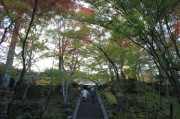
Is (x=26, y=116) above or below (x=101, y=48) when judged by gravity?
below

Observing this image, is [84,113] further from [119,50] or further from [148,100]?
[119,50]

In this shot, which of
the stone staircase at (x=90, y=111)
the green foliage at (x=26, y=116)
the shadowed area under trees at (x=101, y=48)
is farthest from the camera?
the stone staircase at (x=90, y=111)

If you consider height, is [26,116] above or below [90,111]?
below

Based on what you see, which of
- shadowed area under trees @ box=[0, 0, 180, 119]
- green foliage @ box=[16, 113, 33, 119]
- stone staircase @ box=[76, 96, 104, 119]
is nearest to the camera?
shadowed area under trees @ box=[0, 0, 180, 119]

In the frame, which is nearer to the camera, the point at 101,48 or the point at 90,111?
the point at 101,48

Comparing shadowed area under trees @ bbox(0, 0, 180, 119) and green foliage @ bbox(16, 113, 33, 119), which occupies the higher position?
shadowed area under trees @ bbox(0, 0, 180, 119)

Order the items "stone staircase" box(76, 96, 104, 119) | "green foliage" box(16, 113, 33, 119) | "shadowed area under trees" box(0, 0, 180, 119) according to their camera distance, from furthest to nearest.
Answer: "stone staircase" box(76, 96, 104, 119)
"green foliage" box(16, 113, 33, 119)
"shadowed area under trees" box(0, 0, 180, 119)

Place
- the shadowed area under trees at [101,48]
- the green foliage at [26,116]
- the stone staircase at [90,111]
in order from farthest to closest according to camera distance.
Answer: the stone staircase at [90,111], the green foliage at [26,116], the shadowed area under trees at [101,48]

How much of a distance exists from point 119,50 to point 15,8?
19.2 feet

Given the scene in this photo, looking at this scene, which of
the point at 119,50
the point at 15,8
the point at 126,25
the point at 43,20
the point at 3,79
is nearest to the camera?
the point at 126,25

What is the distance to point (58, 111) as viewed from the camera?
16.7 m

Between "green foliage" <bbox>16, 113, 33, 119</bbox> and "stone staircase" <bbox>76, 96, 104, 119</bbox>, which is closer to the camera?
"green foliage" <bbox>16, 113, 33, 119</bbox>

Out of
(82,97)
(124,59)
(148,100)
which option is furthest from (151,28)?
(82,97)

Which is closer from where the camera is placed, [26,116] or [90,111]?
[26,116]
